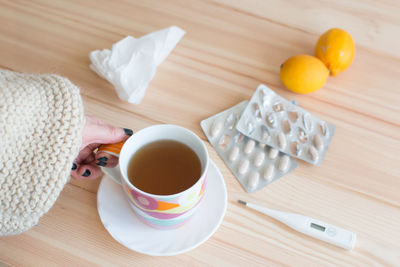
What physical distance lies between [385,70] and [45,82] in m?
0.54

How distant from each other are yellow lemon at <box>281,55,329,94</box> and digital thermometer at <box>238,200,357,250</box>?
0.21 m

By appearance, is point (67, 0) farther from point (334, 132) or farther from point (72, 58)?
point (334, 132)

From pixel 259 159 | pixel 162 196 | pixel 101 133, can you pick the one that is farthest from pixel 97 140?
pixel 259 159

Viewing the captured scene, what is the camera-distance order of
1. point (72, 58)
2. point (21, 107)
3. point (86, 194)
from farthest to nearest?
1. point (72, 58)
2. point (86, 194)
3. point (21, 107)

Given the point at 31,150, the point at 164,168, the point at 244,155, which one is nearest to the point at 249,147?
the point at 244,155

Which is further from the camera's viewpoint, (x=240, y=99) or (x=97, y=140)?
(x=240, y=99)

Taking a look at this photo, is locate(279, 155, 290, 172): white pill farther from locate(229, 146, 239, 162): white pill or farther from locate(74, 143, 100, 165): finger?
locate(74, 143, 100, 165): finger

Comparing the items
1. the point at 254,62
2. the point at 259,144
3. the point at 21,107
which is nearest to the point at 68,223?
the point at 21,107

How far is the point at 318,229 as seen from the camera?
1.52ft

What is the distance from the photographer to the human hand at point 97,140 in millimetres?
442

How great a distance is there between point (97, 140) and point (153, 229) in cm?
13

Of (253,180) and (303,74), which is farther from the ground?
(303,74)

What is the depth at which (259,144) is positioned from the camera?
54 centimetres

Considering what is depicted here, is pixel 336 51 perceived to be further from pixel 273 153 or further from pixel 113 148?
pixel 113 148
